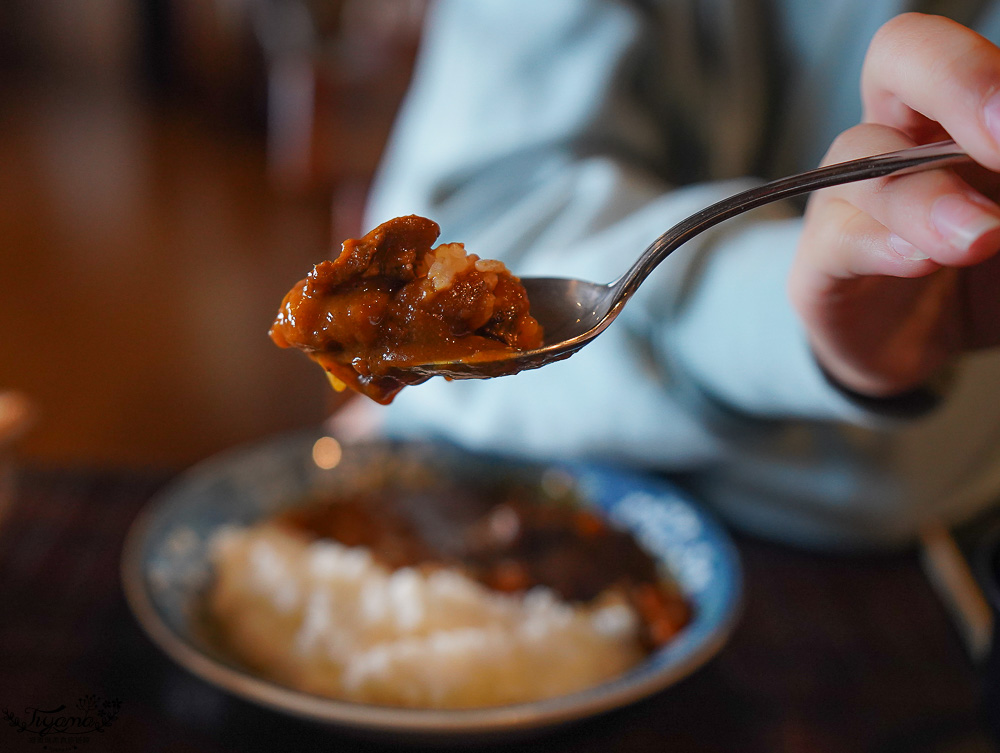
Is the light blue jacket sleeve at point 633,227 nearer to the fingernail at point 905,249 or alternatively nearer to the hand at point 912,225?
the hand at point 912,225

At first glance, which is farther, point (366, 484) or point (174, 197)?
point (174, 197)

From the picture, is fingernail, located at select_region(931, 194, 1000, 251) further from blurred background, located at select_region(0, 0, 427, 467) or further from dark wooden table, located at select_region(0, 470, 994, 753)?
blurred background, located at select_region(0, 0, 427, 467)

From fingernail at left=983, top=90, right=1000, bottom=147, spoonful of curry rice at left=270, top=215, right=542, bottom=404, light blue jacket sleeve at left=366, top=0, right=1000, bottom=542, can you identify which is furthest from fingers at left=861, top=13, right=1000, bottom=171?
light blue jacket sleeve at left=366, top=0, right=1000, bottom=542

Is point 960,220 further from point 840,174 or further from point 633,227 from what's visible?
point 633,227

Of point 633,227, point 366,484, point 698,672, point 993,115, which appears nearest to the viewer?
point 993,115

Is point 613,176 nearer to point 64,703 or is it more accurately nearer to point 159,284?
point 64,703

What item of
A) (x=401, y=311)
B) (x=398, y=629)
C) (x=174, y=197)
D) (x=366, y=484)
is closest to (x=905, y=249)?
(x=401, y=311)

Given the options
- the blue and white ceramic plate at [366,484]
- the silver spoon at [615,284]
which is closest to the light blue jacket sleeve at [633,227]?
the blue and white ceramic plate at [366,484]
